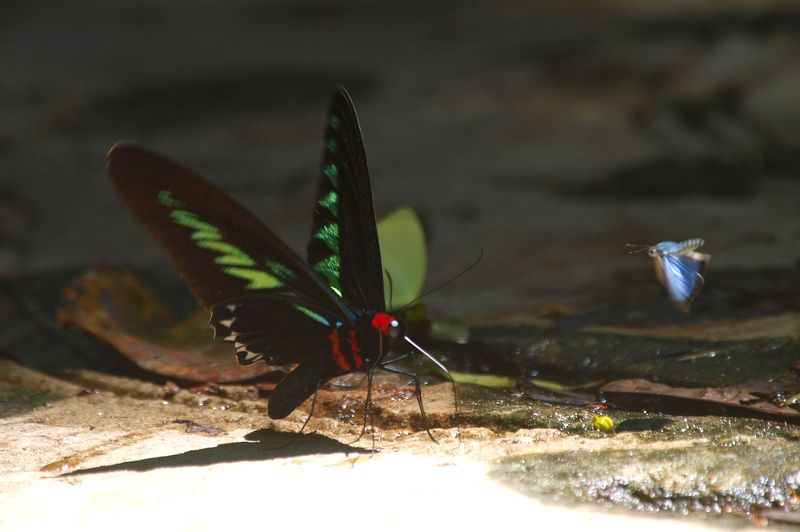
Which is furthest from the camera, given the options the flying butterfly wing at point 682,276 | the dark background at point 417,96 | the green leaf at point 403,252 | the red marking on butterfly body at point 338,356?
the dark background at point 417,96

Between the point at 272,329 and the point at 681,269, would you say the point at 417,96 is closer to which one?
the point at 272,329

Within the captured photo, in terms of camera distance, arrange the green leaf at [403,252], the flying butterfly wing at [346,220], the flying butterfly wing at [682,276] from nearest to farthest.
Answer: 1. the flying butterfly wing at [682,276]
2. the flying butterfly wing at [346,220]
3. the green leaf at [403,252]

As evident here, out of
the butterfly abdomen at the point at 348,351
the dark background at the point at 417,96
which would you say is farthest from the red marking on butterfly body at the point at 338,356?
the dark background at the point at 417,96

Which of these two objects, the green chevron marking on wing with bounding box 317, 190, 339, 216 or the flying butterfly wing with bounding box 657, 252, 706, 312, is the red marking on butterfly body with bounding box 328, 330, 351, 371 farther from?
the flying butterfly wing with bounding box 657, 252, 706, 312

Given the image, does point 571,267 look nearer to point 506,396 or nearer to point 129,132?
point 506,396

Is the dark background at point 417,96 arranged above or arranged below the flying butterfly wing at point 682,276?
above

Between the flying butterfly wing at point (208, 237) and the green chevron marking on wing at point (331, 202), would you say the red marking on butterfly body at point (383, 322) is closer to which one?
the flying butterfly wing at point (208, 237)
